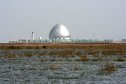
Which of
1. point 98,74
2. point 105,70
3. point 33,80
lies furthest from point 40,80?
point 105,70

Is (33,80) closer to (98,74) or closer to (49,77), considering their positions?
(49,77)

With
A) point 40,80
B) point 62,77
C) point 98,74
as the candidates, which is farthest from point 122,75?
point 40,80

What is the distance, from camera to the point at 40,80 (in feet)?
113

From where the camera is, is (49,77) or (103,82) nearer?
(103,82)

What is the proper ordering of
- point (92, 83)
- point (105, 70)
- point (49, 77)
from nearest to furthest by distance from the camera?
point (92, 83)
point (49, 77)
point (105, 70)

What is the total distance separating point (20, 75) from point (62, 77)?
12.4 ft

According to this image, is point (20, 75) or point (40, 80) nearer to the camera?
point (40, 80)

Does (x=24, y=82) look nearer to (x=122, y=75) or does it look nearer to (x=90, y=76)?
(x=90, y=76)

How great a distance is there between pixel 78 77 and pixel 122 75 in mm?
4002

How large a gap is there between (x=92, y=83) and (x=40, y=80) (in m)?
4.12

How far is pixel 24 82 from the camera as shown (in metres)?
33.2

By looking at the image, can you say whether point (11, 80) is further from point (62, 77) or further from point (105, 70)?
point (105, 70)

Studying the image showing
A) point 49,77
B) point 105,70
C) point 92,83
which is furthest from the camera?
point 105,70

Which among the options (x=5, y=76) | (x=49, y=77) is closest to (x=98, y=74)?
(x=49, y=77)
